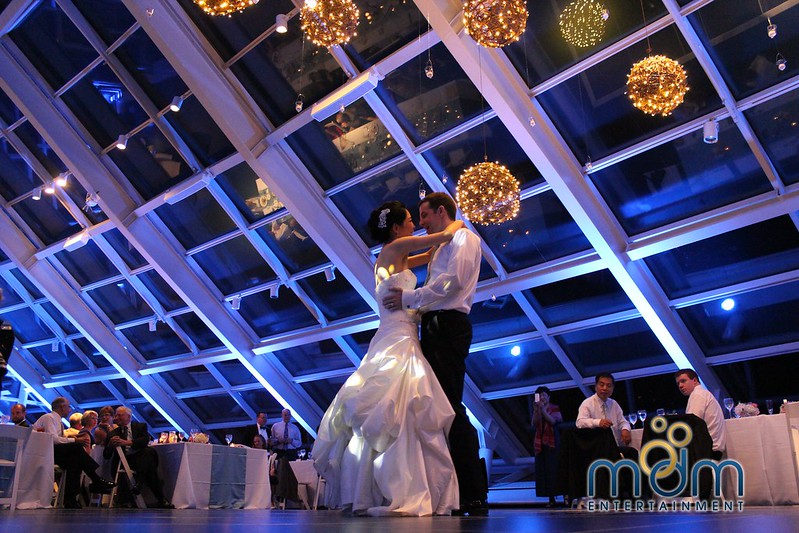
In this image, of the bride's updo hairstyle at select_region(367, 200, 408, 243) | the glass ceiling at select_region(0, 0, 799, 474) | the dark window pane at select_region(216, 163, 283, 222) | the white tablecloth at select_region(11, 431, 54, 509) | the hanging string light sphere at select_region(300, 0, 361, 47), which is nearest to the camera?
the bride's updo hairstyle at select_region(367, 200, 408, 243)

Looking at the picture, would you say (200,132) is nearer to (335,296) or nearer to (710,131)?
(335,296)

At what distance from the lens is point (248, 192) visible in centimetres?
933

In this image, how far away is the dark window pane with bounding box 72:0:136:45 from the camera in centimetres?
838

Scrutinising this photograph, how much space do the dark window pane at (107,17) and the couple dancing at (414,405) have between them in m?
6.52

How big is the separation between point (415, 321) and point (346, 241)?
578 centimetres

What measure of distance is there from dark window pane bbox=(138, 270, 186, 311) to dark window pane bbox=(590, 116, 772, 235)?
7041 mm

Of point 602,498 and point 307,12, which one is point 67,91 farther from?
point 602,498

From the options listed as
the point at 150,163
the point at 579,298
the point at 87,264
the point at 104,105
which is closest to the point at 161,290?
the point at 87,264

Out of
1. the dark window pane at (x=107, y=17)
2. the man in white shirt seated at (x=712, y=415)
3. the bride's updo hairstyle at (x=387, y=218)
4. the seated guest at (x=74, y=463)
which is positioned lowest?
the seated guest at (x=74, y=463)

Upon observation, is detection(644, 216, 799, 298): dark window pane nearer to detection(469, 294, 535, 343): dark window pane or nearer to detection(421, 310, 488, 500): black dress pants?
detection(469, 294, 535, 343): dark window pane

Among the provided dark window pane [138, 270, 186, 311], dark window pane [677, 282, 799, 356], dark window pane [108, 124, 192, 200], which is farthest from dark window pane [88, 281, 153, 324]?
dark window pane [677, 282, 799, 356]

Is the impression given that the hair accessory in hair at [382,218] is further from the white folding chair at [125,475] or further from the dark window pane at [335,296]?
the dark window pane at [335,296]

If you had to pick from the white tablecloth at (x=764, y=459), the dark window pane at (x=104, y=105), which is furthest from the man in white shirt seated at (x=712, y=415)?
the dark window pane at (x=104, y=105)

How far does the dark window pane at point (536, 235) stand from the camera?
7.80m
